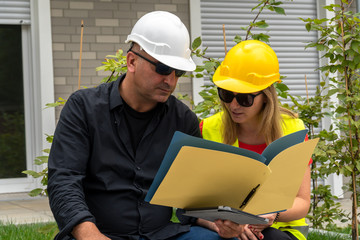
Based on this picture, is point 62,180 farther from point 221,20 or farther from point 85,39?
point 221,20

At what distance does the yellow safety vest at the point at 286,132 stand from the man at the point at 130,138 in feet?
1.75

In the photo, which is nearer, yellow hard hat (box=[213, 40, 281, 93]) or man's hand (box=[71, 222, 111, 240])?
man's hand (box=[71, 222, 111, 240])

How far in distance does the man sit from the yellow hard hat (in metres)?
0.41

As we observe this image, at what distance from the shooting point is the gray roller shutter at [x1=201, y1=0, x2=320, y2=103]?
8570 millimetres

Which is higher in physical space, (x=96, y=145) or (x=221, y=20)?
(x=221, y=20)

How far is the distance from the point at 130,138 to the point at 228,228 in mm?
577

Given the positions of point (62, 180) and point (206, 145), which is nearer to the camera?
point (206, 145)

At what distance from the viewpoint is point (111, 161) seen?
2.57m

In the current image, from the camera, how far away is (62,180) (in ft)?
7.84

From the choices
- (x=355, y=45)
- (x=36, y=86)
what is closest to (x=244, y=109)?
(x=355, y=45)

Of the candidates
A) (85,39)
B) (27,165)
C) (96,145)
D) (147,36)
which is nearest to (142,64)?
(147,36)

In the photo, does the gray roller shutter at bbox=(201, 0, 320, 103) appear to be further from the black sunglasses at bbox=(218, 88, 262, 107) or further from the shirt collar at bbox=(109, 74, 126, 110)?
the shirt collar at bbox=(109, 74, 126, 110)

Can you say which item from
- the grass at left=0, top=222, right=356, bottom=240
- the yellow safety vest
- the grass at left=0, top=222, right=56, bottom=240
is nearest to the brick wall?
the grass at left=0, top=222, right=56, bottom=240

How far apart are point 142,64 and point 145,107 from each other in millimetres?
201
